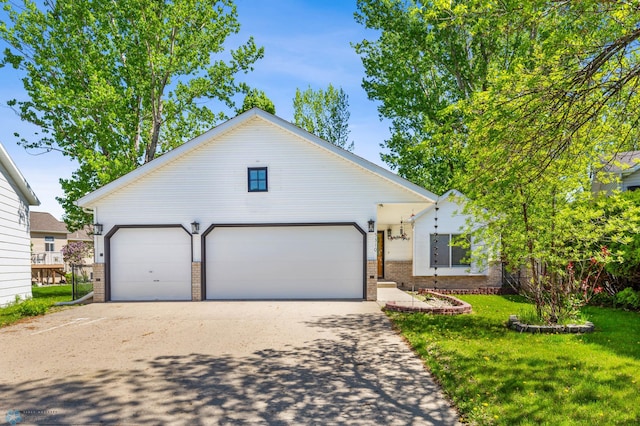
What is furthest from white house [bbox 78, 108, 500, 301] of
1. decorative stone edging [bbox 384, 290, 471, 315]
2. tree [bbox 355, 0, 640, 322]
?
tree [bbox 355, 0, 640, 322]

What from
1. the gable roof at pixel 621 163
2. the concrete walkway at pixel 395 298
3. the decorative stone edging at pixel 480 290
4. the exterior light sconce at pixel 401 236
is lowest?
the decorative stone edging at pixel 480 290

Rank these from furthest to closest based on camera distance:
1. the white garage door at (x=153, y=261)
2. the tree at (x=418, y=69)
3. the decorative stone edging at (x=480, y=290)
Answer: the tree at (x=418, y=69)
the decorative stone edging at (x=480, y=290)
the white garage door at (x=153, y=261)

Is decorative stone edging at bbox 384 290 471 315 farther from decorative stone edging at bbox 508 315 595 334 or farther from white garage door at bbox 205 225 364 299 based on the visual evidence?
white garage door at bbox 205 225 364 299

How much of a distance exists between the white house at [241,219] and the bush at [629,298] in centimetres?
626

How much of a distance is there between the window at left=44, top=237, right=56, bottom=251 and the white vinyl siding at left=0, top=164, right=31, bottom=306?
2116 centimetres

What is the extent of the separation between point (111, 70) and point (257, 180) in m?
12.2

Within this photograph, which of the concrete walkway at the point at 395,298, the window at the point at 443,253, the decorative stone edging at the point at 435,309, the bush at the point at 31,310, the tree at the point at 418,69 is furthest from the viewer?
the tree at the point at 418,69

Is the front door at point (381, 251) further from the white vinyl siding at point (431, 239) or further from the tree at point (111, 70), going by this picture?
the tree at point (111, 70)

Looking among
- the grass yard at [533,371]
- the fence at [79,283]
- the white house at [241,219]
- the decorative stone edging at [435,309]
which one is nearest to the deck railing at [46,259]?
the fence at [79,283]

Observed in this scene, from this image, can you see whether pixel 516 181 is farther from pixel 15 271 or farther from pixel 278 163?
pixel 15 271

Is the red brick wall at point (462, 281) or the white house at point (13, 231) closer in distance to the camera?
the white house at point (13, 231)

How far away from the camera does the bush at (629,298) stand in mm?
11279

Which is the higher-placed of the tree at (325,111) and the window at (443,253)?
the tree at (325,111)

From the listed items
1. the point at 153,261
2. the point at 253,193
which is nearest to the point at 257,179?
the point at 253,193
